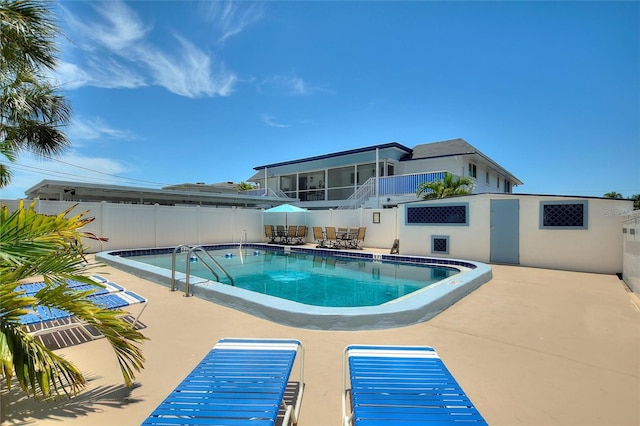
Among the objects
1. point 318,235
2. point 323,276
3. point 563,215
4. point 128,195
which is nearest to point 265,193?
point 318,235

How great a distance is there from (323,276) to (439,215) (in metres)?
5.46

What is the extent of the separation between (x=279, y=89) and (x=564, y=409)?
1727cm

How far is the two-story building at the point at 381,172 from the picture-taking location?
17562 millimetres

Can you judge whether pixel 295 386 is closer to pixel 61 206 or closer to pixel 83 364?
pixel 83 364

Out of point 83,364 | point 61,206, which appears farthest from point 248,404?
point 61,206

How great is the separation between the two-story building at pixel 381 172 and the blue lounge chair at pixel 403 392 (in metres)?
14.4

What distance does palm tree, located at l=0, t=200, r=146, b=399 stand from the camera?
1.85m

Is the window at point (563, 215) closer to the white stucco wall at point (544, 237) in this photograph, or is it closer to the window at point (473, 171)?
the white stucco wall at point (544, 237)

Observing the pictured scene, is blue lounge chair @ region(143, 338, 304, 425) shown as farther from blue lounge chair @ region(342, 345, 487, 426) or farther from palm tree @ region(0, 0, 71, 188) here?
palm tree @ region(0, 0, 71, 188)

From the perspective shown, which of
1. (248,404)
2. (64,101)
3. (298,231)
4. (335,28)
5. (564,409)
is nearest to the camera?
(248,404)

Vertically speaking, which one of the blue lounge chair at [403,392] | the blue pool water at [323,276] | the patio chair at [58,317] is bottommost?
the blue pool water at [323,276]

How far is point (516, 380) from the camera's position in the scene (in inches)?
115

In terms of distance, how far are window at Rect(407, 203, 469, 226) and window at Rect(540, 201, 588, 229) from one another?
2326mm

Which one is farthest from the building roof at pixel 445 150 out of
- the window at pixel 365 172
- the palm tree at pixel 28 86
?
the palm tree at pixel 28 86
